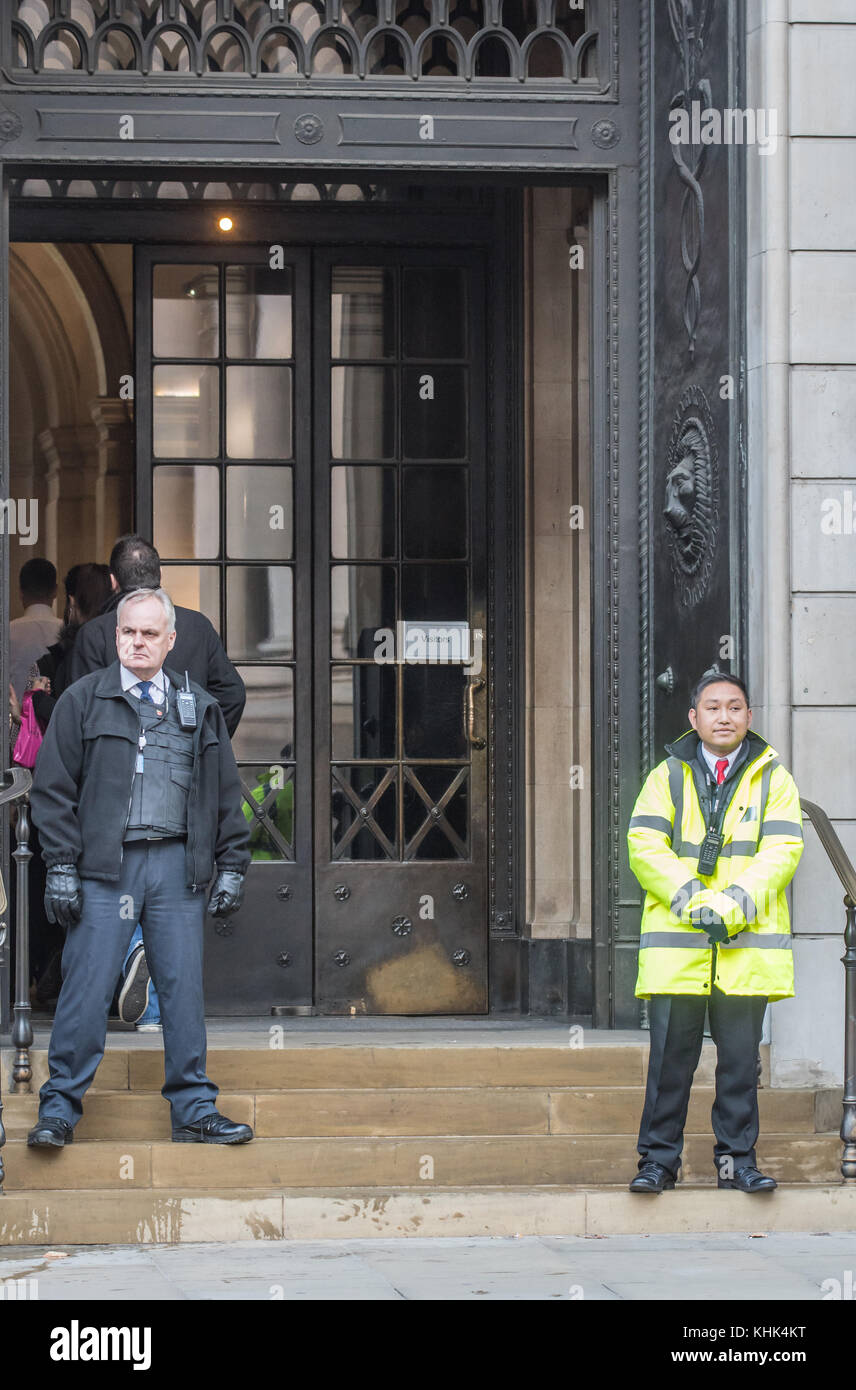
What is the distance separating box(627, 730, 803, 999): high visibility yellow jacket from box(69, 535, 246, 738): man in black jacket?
2.32 metres

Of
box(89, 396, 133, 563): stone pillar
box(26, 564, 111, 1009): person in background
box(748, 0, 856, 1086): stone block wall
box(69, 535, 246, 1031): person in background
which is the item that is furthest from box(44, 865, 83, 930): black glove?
box(89, 396, 133, 563): stone pillar

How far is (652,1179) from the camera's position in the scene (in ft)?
26.0

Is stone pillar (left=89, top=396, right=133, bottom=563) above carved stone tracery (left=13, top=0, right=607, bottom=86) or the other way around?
the other way around

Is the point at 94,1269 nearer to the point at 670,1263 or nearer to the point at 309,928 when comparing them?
the point at 670,1263

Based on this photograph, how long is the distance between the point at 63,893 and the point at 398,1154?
162 cm

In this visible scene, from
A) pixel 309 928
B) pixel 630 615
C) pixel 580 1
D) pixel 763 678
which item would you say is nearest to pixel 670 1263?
pixel 763 678

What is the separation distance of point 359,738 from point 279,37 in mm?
3524

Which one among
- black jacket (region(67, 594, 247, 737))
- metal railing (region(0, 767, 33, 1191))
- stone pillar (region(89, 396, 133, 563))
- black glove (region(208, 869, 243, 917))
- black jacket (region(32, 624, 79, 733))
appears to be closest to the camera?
black glove (region(208, 869, 243, 917))

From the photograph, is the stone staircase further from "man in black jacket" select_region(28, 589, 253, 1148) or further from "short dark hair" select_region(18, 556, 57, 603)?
"short dark hair" select_region(18, 556, 57, 603)

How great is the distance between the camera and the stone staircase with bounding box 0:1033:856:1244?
7785 mm

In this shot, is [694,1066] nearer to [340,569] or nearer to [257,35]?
[340,569]

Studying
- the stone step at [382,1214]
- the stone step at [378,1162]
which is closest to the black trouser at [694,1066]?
the stone step at [382,1214]

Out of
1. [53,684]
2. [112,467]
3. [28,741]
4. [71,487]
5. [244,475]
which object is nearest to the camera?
[28,741]

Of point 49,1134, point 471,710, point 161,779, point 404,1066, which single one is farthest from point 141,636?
point 471,710
